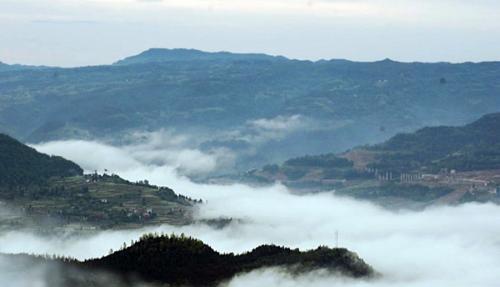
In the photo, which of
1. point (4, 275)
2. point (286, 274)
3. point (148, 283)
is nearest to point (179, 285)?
point (148, 283)

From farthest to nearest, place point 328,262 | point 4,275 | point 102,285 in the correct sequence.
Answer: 1. point 328,262
2. point 4,275
3. point 102,285

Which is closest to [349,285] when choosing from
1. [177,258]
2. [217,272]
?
[217,272]

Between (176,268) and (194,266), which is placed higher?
(194,266)

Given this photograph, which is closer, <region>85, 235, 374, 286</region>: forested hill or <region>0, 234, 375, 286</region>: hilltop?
<region>0, 234, 375, 286</region>: hilltop

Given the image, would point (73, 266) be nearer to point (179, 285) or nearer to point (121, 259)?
point (121, 259)

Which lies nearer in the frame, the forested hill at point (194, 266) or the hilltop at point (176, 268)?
the hilltop at point (176, 268)

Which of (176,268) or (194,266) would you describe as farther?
(194,266)

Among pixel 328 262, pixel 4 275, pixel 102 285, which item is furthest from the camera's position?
pixel 328 262

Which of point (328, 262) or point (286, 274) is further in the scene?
point (328, 262)

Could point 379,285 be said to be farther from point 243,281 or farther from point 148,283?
point 148,283
